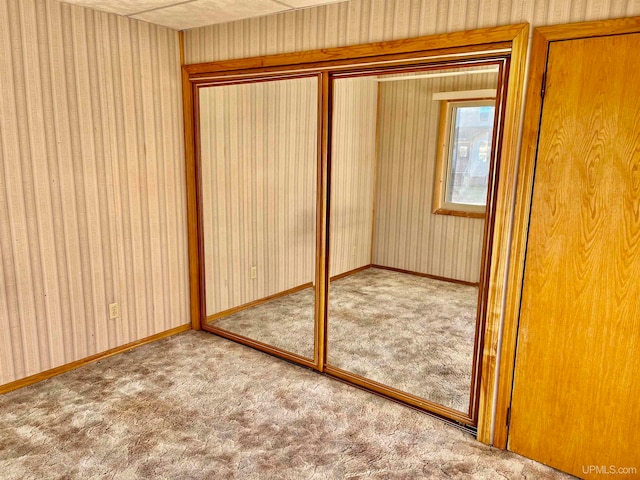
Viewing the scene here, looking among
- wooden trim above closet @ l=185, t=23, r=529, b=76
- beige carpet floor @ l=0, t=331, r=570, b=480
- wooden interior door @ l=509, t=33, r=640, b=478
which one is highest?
wooden trim above closet @ l=185, t=23, r=529, b=76

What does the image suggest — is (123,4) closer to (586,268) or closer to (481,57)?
(481,57)

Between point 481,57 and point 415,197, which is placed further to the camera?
point 415,197

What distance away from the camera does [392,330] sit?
3.63m

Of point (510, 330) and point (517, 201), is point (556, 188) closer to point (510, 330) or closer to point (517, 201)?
point (517, 201)

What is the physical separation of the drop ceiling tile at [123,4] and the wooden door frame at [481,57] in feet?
1.82

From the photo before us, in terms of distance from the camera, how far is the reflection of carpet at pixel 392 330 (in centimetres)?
290

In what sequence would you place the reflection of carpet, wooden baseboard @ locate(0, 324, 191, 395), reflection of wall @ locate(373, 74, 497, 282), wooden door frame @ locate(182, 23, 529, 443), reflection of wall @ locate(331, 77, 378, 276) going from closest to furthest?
wooden door frame @ locate(182, 23, 529, 443) → wooden baseboard @ locate(0, 324, 191, 395) → the reflection of carpet → reflection of wall @ locate(331, 77, 378, 276) → reflection of wall @ locate(373, 74, 497, 282)

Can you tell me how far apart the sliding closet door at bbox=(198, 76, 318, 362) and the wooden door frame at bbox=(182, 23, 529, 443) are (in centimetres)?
59

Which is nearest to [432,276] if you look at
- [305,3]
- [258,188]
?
[258,188]

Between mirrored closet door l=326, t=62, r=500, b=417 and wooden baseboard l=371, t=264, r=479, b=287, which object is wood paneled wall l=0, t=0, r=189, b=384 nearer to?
mirrored closet door l=326, t=62, r=500, b=417

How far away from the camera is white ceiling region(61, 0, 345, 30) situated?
2.46 m

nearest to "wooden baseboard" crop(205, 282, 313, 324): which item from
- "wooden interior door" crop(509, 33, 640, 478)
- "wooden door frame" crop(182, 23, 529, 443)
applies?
"wooden door frame" crop(182, 23, 529, 443)

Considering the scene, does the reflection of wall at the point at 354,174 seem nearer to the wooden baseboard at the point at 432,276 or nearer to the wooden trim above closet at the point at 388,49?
the wooden baseboard at the point at 432,276

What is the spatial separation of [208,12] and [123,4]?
1.56ft
